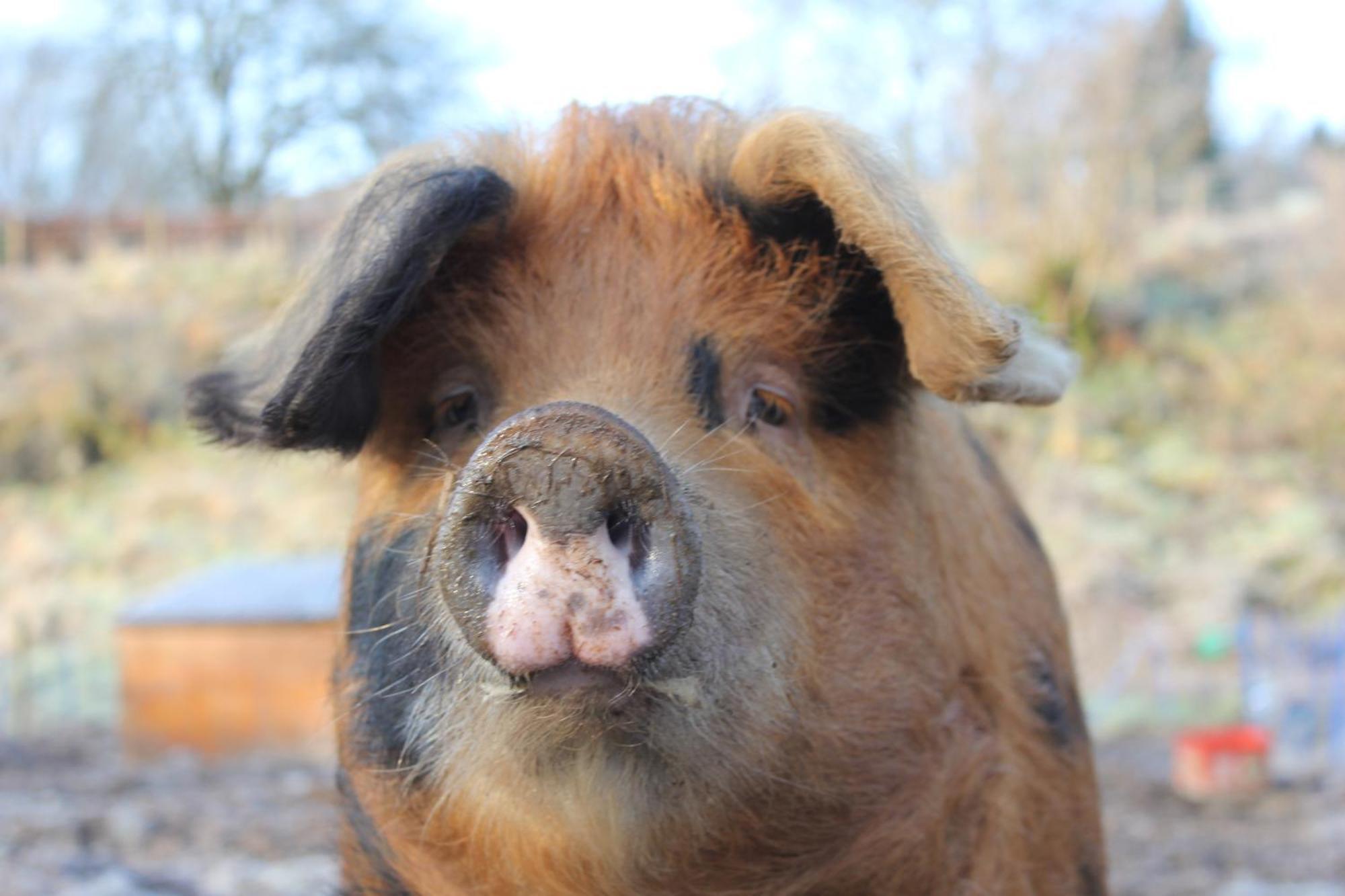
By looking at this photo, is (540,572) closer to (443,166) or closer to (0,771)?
(443,166)

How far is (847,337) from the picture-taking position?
2.87 metres

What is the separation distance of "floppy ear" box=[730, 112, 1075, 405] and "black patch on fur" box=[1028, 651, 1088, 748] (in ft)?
3.94

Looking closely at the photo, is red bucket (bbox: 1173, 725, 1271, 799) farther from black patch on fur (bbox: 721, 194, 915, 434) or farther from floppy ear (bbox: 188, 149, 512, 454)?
floppy ear (bbox: 188, 149, 512, 454)

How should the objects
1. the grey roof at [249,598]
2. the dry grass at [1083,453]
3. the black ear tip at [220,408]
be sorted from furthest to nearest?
the dry grass at [1083,453] < the grey roof at [249,598] < the black ear tip at [220,408]

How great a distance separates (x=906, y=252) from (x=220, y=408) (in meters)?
1.63

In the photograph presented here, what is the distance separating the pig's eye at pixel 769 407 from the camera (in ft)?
8.89

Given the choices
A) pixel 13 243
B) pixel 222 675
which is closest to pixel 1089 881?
pixel 222 675

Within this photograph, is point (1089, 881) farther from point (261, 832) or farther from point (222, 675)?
point (222, 675)

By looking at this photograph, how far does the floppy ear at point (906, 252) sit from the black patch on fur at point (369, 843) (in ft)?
5.33

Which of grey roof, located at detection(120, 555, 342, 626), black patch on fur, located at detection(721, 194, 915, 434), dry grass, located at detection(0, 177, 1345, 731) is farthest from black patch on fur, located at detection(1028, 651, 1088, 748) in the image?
dry grass, located at detection(0, 177, 1345, 731)

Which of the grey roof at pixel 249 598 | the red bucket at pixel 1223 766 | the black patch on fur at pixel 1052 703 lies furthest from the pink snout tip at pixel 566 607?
the red bucket at pixel 1223 766

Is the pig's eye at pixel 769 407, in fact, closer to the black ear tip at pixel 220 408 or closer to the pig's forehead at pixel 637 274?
the pig's forehead at pixel 637 274

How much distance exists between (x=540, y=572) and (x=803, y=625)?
2.74ft

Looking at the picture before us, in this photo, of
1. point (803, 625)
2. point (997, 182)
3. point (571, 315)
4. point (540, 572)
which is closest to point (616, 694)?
point (540, 572)
